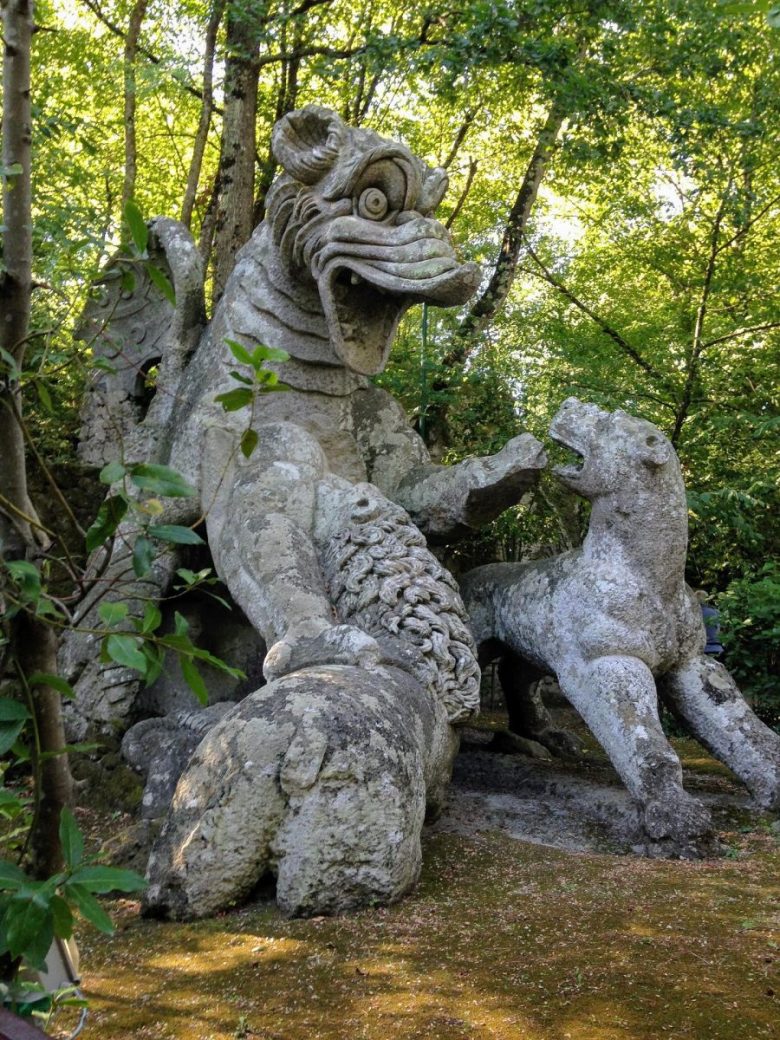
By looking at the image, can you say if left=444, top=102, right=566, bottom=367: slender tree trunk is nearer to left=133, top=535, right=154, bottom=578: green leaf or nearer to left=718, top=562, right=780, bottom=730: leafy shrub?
left=718, top=562, right=780, bottom=730: leafy shrub

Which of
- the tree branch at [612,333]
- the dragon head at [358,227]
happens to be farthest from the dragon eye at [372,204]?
the tree branch at [612,333]

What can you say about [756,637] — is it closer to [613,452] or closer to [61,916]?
[613,452]

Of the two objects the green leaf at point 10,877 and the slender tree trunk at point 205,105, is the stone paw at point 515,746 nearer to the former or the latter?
the green leaf at point 10,877

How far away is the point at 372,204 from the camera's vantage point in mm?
4395

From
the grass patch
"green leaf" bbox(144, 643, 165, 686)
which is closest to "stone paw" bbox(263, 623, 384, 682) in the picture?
the grass patch

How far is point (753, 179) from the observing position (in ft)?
26.9

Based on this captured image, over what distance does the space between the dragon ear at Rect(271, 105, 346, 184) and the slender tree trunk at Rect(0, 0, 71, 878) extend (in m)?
2.61

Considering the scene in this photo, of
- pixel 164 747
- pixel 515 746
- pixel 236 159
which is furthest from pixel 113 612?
pixel 236 159

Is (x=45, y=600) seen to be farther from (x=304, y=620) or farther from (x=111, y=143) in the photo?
(x=111, y=143)

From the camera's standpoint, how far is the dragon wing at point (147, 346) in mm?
5152

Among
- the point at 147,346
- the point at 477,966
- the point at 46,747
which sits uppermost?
the point at 147,346

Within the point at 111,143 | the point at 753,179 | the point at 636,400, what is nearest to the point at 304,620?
the point at 636,400

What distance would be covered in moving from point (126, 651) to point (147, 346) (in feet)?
13.9

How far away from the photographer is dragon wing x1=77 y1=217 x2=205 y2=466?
5152 mm
